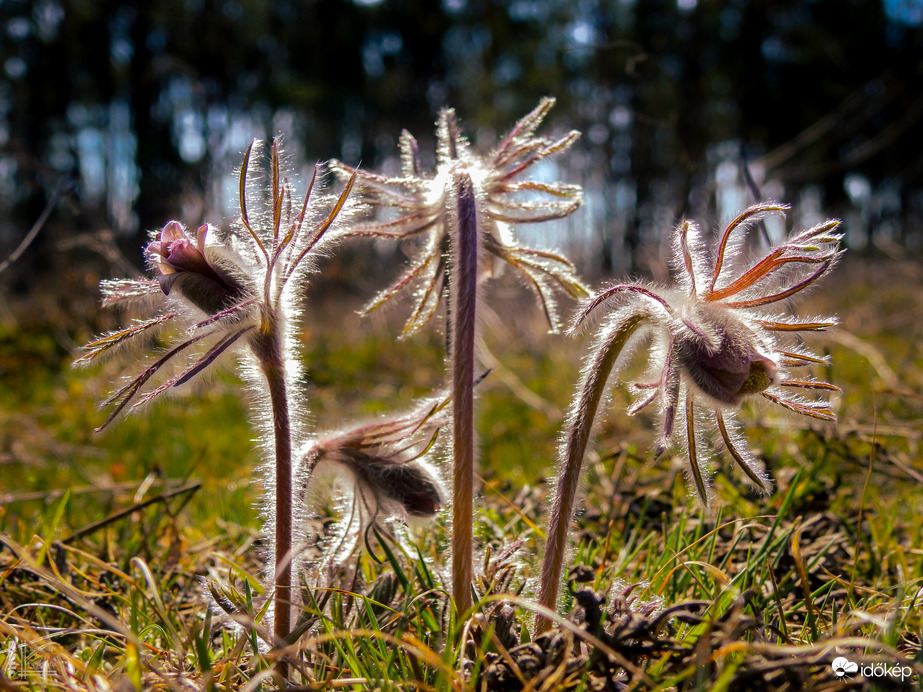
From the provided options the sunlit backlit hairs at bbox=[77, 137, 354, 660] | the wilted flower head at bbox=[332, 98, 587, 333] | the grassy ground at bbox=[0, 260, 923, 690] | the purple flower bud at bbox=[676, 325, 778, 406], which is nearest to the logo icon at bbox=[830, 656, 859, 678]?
the grassy ground at bbox=[0, 260, 923, 690]

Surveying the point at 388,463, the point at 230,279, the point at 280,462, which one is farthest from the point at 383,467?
the point at 230,279

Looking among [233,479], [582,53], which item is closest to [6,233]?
[582,53]

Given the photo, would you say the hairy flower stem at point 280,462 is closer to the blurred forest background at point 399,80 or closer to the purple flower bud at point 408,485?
the purple flower bud at point 408,485

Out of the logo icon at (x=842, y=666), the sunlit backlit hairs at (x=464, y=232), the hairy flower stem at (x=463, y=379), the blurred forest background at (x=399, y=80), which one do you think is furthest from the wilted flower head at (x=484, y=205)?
the blurred forest background at (x=399, y=80)

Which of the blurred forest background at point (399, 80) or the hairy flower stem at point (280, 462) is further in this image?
the blurred forest background at point (399, 80)

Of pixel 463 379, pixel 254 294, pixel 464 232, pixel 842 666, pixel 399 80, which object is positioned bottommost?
pixel 842 666

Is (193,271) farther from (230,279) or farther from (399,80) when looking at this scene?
(399,80)
